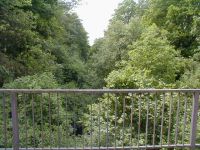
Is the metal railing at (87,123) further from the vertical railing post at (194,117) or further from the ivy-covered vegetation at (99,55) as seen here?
the ivy-covered vegetation at (99,55)

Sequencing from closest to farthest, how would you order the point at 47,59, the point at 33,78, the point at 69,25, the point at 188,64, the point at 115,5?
the point at 33,78, the point at 47,59, the point at 188,64, the point at 69,25, the point at 115,5

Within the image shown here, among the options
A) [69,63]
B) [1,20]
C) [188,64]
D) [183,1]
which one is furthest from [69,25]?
[1,20]

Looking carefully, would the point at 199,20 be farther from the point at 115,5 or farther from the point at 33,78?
the point at 115,5

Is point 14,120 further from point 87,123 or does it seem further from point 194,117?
point 87,123

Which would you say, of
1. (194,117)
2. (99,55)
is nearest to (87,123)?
(194,117)

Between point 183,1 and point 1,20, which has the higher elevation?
point 183,1

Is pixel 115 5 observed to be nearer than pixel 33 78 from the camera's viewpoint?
No

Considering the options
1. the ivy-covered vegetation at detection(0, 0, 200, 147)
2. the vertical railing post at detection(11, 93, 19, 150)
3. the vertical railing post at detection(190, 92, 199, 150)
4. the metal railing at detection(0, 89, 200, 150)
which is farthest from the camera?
the ivy-covered vegetation at detection(0, 0, 200, 147)

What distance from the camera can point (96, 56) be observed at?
911 inches

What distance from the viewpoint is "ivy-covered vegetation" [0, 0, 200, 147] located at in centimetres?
940

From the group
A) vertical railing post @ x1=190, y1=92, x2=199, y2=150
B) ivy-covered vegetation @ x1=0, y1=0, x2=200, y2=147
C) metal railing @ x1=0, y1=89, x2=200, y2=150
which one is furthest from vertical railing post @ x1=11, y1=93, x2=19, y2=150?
vertical railing post @ x1=190, y1=92, x2=199, y2=150

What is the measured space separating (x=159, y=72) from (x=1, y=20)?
22.4ft

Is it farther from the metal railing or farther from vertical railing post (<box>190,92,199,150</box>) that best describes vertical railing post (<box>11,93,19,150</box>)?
vertical railing post (<box>190,92,199,150</box>)

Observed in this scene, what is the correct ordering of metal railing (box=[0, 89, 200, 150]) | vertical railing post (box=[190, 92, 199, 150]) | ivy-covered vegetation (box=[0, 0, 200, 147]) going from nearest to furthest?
metal railing (box=[0, 89, 200, 150]) → vertical railing post (box=[190, 92, 199, 150]) → ivy-covered vegetation (box=[0, 0, 200, 147])
